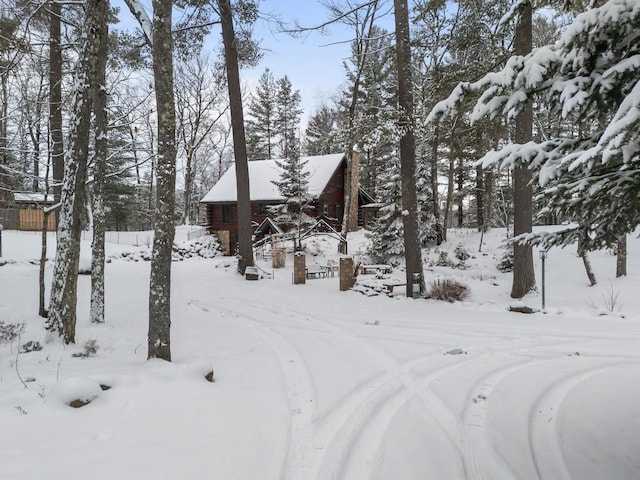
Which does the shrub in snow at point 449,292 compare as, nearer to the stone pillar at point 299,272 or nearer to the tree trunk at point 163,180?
the stone pillar at point 299,272

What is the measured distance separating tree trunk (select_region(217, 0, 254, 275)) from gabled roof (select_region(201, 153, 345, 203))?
32.3 feet

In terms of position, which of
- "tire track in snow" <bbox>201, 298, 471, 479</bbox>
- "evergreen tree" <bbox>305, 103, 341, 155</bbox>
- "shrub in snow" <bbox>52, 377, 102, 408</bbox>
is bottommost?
"tire track in snow" <bbox>201, 298, 471, 479</bbox>

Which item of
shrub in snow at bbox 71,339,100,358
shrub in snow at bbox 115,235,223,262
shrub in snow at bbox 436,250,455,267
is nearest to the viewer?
shrub in snow at bbox 71,339,100,358

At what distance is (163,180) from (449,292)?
7.47 m

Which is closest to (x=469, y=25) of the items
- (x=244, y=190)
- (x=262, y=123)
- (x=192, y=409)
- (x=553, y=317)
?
(x=553, y=317)

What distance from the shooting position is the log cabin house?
25094 mm

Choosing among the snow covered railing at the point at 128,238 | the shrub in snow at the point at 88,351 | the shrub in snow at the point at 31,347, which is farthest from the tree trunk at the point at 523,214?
the snow covered railing at the point at 128,238

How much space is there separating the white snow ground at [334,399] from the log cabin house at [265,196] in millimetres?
17151

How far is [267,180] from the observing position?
2653 centimetres

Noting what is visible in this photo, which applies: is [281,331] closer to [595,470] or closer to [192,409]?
[192,409]

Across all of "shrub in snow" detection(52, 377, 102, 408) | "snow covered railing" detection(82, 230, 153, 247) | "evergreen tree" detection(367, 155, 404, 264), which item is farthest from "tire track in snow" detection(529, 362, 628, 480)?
"snow covered railing" detection(82, 230, 153, 247)

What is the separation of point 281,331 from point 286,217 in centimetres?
1337

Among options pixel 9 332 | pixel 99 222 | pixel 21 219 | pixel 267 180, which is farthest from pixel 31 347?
pixel 21 219

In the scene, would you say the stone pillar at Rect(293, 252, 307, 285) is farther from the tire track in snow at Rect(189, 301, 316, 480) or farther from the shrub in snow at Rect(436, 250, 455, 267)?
the shrub in snow at Rect(436, 250, 455, 267)
